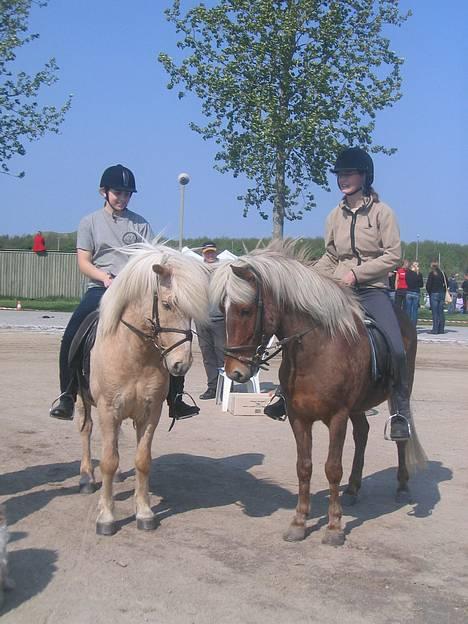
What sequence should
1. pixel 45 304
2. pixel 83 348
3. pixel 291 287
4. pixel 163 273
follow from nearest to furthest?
pixel 163 273 < pixel 291 287 < pixel 83 348 < pixel 45 304

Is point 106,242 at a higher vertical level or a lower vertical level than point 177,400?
higher

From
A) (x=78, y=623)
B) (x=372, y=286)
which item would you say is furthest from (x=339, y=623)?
(x=372, y=286)

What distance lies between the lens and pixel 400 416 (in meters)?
6.57

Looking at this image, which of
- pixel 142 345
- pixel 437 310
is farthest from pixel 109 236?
pixel 437 310

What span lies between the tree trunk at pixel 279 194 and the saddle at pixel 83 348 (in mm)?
17043

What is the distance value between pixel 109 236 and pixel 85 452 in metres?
2.01

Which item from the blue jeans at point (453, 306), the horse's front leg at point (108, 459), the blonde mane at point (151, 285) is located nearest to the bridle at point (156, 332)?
the blonde mane at point (151, 285)

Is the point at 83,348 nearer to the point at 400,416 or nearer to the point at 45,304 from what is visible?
the point at 400,416

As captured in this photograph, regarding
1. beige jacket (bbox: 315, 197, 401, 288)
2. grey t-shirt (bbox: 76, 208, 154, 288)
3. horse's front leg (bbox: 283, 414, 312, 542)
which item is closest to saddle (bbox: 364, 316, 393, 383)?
beige jacket (bbox: 315, 197, 401, 288)

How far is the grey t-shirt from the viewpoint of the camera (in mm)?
6895

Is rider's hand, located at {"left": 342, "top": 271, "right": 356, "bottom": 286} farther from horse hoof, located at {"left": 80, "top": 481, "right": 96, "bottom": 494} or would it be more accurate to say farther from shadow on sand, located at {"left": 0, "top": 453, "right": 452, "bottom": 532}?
horse hoof, located at {"left": 80, "top": 481, "right": 96, "bottom": 494}

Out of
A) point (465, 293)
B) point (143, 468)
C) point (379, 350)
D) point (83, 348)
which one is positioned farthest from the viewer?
point (465, 293)

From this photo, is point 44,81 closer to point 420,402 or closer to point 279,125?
point 279,125

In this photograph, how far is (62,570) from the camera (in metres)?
5.09
